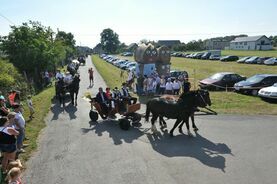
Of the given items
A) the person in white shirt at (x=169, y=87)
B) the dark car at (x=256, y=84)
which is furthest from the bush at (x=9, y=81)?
the dark car at (x=256, y=84)

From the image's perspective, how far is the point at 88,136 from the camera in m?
11.7

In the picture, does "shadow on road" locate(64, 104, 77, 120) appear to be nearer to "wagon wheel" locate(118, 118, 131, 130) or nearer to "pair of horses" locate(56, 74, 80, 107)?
"pair of horses" locate(56, 74, 80, 107)

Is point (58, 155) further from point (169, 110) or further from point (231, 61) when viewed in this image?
point (231, 61)

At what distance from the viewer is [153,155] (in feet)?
31.2

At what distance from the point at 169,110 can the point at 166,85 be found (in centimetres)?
934

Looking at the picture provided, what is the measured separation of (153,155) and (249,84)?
14536 mm

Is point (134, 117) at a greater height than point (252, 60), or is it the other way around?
point (252, 60)

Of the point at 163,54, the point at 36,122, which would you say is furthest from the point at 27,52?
the point at 36,122

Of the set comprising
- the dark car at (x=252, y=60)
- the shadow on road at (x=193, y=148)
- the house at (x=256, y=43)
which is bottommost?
the shadow on road at (x=193, y=148)

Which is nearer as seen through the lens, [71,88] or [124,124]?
[124,124]

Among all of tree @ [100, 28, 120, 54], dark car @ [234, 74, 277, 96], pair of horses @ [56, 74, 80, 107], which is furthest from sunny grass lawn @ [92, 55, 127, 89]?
tree @ [100, 28, 120, 54]

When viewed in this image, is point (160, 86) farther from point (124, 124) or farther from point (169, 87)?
point (124, 124)

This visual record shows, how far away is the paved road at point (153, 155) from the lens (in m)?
7.88

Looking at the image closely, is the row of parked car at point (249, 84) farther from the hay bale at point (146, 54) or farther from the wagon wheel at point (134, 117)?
the wagon wheel at point (134, 117)
